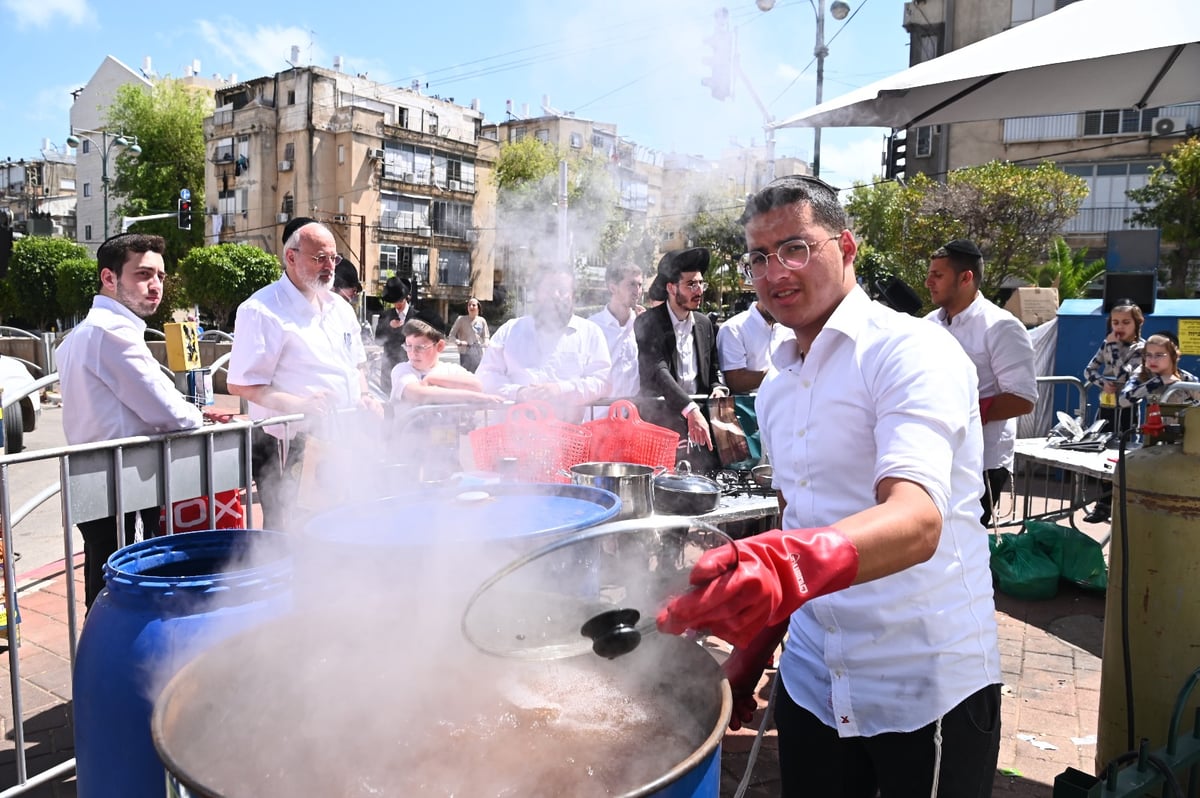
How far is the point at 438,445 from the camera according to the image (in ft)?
14.9

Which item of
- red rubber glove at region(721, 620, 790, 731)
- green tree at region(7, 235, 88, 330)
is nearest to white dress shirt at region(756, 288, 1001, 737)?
red rubber glove at region(721, 620, 790, 731)

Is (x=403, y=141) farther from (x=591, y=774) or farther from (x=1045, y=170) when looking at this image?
(x=591, y=774)

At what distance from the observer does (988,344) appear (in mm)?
4168

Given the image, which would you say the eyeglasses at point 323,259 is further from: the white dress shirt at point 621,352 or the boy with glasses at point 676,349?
the boy with glasses at point 676,349

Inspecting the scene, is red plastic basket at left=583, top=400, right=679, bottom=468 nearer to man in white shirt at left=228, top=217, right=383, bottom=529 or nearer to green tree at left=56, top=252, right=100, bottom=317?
man in white shirt at left=228, top=217, right=383, bottom=529

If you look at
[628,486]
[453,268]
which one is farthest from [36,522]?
[453,268]

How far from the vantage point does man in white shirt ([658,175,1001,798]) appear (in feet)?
4.69

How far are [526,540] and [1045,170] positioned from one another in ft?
75.9

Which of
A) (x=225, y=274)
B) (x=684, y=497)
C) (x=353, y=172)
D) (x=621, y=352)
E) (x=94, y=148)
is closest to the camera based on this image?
(x=684, y=497)

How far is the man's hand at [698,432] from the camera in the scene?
4.29m

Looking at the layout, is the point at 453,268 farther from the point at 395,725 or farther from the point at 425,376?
the point at 395,725

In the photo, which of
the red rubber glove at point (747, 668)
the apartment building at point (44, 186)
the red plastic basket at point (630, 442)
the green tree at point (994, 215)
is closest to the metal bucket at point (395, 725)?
the red rubber glove at point (747, 668)

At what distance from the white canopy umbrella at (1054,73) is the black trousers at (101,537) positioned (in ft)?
12.2

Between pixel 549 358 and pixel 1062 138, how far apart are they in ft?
98.6
